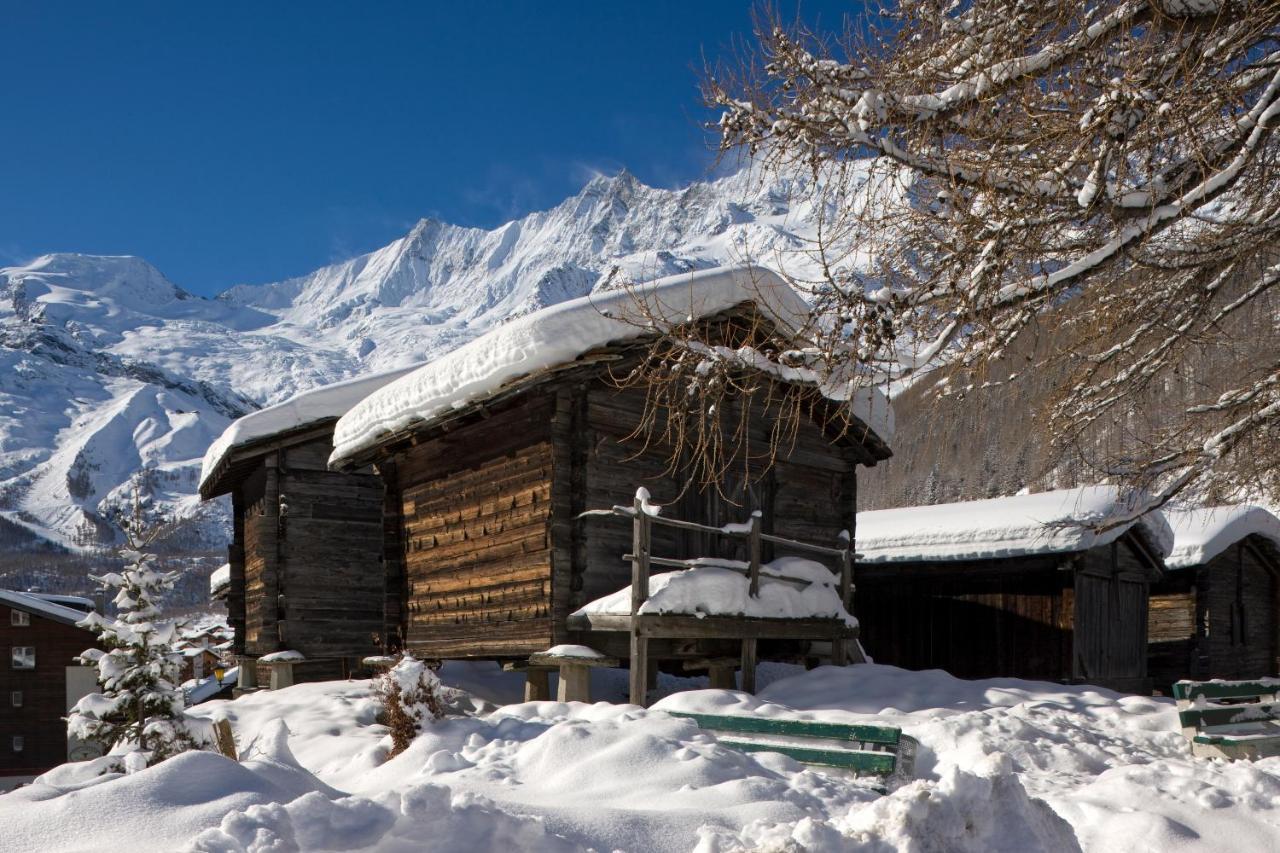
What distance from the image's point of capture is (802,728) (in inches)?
308

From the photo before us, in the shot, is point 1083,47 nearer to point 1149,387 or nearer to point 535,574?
point 1149,387

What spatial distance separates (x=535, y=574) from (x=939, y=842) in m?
8.19

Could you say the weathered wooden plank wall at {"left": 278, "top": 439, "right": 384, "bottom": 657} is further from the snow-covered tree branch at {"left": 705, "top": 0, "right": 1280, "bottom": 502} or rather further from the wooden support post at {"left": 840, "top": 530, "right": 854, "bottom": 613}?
the snow-covered tree branch at {"left": 705, "top": 0, "right": 1280, "bottom": 502}

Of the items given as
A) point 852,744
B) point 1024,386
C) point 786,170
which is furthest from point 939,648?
point 786,170

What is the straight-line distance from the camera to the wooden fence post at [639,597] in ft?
35.1

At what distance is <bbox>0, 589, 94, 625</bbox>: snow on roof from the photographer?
3734 cm

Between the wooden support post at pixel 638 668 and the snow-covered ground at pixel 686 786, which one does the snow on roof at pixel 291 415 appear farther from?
the wooden support post at pixel 638 668

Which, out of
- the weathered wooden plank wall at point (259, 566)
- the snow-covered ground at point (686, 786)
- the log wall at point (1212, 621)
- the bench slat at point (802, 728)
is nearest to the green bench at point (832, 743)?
the bench slat at point (802, 728)

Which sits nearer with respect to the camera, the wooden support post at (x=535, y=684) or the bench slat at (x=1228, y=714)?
the bench slat at (x=1228, y=714)

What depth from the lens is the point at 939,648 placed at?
1883 centimetres

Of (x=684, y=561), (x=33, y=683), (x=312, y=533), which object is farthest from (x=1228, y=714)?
(x=33, y=683)

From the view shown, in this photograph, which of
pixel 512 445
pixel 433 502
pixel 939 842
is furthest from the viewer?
pixel 433 502

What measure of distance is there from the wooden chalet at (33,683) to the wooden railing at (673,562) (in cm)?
3288

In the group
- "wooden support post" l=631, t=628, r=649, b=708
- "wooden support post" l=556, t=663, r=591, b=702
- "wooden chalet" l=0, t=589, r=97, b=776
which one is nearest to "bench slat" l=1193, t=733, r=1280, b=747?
"wooden support post" l=631, t=628, r=649, b=708
